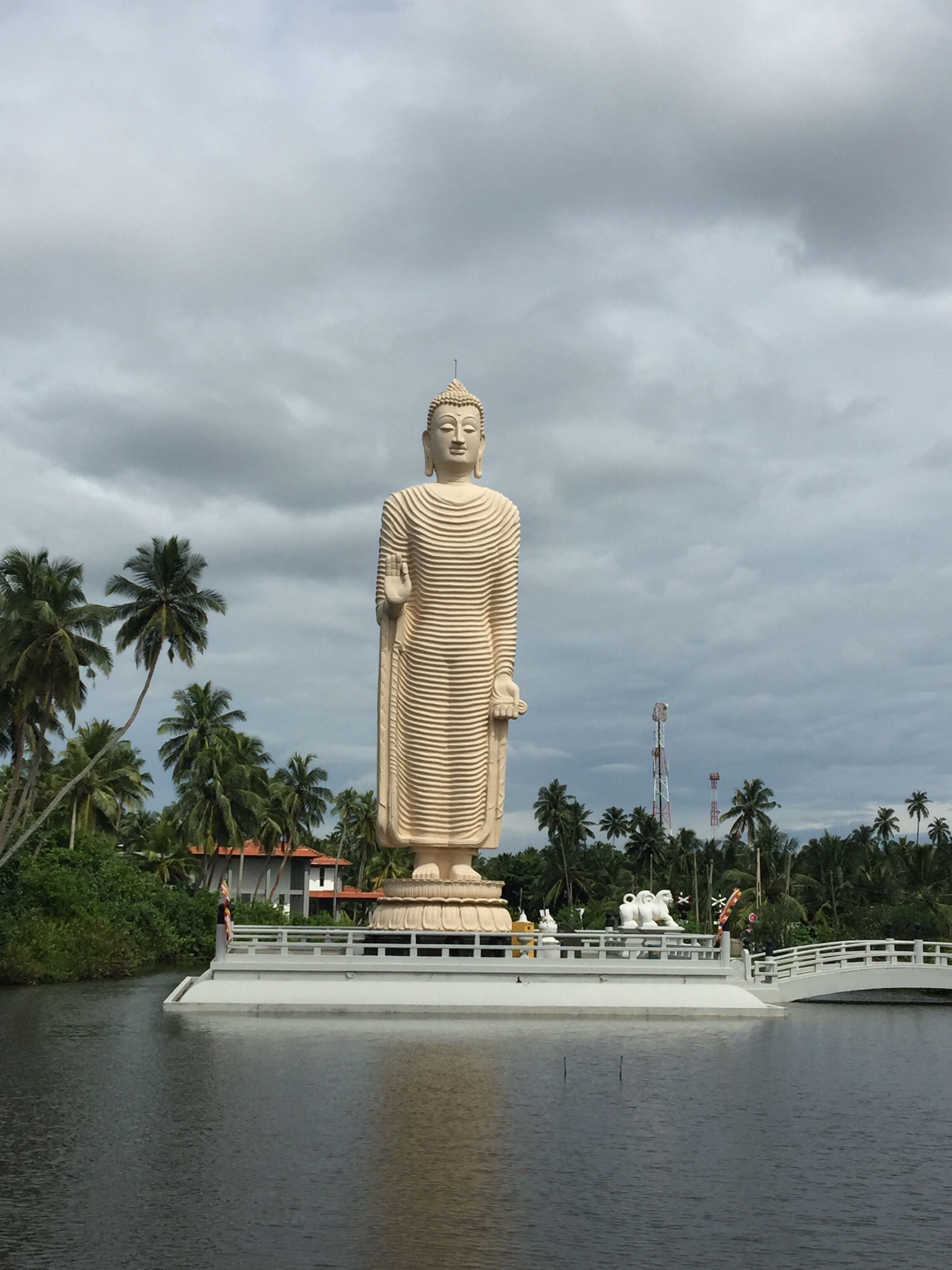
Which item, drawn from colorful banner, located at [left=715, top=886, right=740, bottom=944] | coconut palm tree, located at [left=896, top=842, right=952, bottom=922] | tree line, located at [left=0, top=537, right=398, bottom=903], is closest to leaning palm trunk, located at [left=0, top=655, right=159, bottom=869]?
tree line, located at [left=0, top=537, right=398, bottom=903]

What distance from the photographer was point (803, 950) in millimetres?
38750

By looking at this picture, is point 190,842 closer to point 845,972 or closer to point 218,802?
point 218,802

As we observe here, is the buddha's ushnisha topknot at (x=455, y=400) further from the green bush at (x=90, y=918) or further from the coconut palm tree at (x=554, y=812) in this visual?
the coconut palm tree at (x=554, y=812)

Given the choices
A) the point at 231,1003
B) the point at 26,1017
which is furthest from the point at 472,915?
the point at 26,1017

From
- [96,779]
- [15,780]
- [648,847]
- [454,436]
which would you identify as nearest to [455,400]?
[454,436]

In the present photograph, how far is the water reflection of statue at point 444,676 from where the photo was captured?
3412cm

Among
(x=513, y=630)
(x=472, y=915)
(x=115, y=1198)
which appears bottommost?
(x=115, y=1198)

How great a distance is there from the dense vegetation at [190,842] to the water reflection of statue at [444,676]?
894cm

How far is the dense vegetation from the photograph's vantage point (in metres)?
38.2

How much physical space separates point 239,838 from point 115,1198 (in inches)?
1840

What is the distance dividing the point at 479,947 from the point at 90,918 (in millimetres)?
16477

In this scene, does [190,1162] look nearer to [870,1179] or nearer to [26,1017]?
[870,1179]

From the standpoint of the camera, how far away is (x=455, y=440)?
35094 millimetres

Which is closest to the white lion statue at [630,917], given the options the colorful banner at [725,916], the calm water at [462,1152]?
the colorful banner at [725,916]
